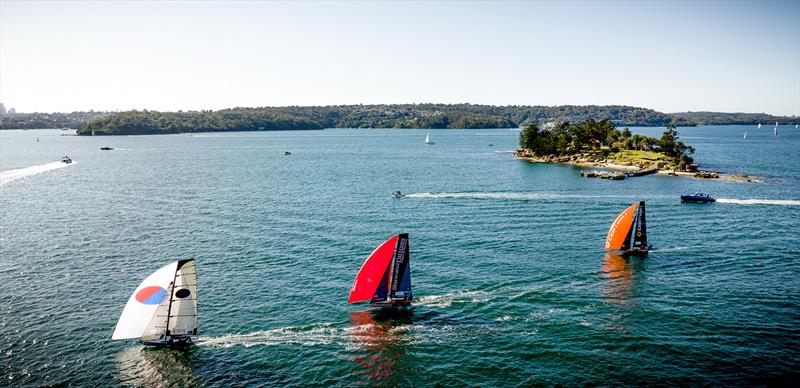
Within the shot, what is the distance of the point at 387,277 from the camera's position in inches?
2030

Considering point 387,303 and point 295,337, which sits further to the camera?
point 387,303

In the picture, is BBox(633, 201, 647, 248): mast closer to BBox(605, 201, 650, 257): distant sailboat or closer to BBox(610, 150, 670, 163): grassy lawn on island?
BBox(605, 201, 650, 257): distant sailboat

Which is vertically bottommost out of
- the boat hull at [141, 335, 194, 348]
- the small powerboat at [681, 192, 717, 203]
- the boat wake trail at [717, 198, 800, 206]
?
the boat hull at [141, 335, 194, 348]

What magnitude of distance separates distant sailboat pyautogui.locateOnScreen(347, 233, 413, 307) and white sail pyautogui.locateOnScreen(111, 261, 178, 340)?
1696 cm

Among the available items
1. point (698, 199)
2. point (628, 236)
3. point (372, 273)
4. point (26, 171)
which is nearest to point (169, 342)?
point (372, 273)

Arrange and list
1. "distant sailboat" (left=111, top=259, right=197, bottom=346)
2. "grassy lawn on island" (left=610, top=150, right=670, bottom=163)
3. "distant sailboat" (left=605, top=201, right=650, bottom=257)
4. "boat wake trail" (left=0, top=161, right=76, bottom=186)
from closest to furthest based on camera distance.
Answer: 1. "distant sailboat" (left=111, top=259, right=197, bottom=346)
2. "distant sailboat" (left=605, top=201, right=650, bottom=257)
3. "boat wake trail" (left=0, top=161, right=76, bottom=186)
4. "grassy lawn on island" (left=610, top=150, right=670, bottom=163)

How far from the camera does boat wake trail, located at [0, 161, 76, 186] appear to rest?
15195 centimetres

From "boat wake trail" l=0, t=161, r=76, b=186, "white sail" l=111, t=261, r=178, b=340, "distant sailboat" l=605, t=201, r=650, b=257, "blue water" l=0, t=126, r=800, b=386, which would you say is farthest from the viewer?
"boat wake trail" l=0, t=161, r=76, b=186

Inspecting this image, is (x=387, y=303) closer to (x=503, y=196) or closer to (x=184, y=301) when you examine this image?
(x=184, y=301)

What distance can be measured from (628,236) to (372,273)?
127 ft

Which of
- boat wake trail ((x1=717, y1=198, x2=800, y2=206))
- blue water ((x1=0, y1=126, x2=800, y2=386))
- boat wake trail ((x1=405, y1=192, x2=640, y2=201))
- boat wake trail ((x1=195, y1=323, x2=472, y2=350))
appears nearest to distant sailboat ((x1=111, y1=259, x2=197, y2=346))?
blue water ((x1=0, y1=126, x2=800, y2=386))

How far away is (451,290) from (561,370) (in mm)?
17847

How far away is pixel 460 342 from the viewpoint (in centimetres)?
4422

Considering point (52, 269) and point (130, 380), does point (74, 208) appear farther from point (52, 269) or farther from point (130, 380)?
point (130, 380)
